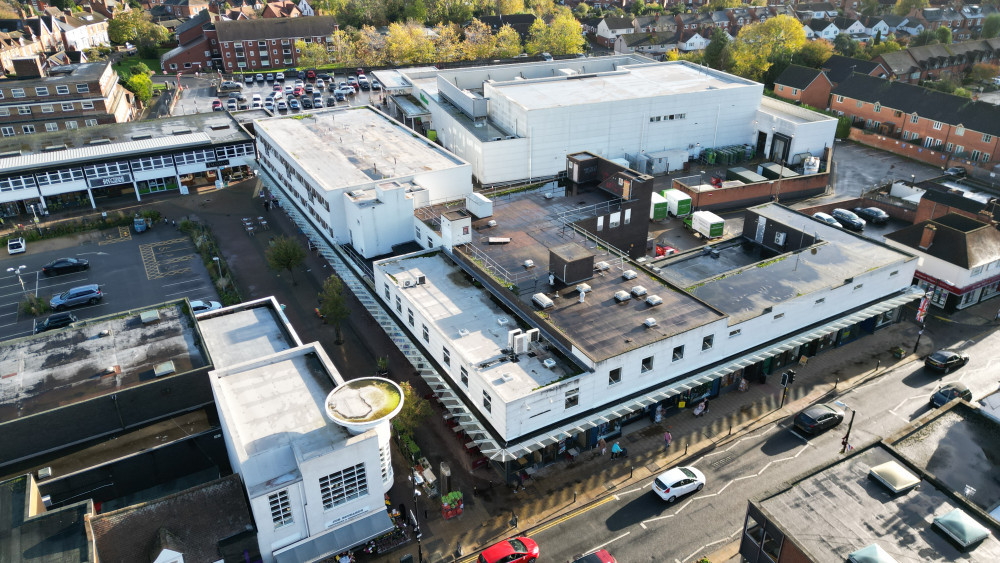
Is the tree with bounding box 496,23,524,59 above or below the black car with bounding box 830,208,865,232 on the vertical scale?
above

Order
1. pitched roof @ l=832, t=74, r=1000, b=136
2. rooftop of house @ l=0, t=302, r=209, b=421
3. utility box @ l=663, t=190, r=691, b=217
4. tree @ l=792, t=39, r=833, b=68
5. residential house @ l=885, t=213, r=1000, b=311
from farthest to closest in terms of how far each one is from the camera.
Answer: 1. tree @ l=792, t=39, r=833, b=68
2. pitched roof @ l=832, t=74, r=1000, b=136
3. utility box @ l=663, t=190, r=691, b=217
4. residential house @ l=885, t=213, r=1000, b=311
5. rooftop of house @ l=0, t=302, r=209, b=421

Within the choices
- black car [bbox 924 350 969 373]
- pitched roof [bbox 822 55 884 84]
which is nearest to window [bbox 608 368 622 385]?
black car [bbox 924 350 969 373]

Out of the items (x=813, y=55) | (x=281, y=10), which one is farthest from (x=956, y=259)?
(x=281, y=10)

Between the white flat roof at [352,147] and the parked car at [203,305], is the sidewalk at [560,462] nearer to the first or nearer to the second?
the parked car at [203,305]

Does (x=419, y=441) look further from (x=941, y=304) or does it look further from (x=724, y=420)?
(x=941, y=304)

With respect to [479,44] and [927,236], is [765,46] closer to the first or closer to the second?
[479,44]

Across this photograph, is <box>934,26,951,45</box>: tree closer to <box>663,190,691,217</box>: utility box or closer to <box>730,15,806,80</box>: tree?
<box>730,15,806,80</box>: tree
